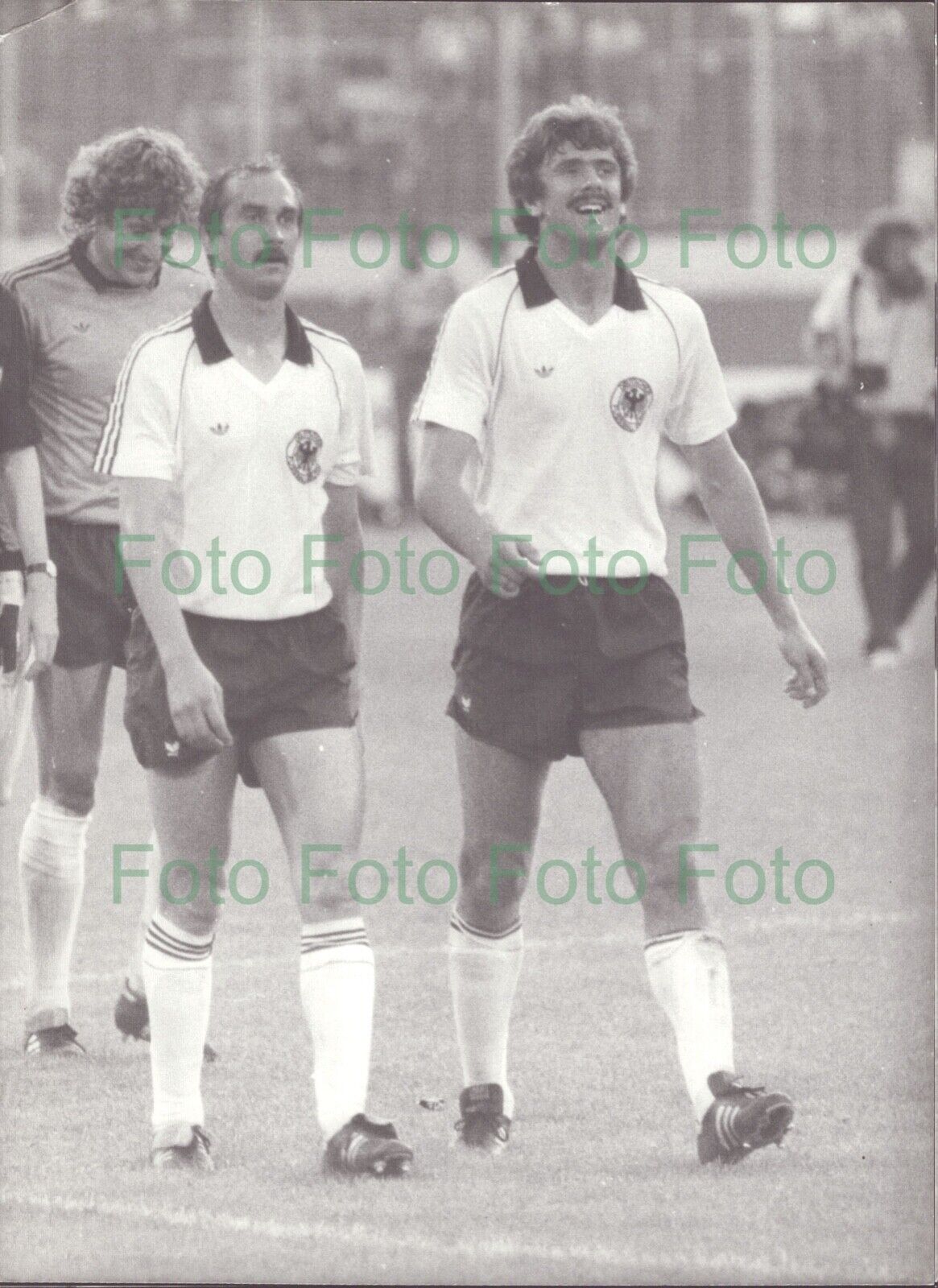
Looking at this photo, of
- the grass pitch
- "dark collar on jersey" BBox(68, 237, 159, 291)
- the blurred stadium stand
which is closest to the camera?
the grass pitch

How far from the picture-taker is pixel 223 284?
4844 mm

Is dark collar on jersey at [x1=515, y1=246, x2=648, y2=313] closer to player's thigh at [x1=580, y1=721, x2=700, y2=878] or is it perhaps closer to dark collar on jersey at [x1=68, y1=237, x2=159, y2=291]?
player's thigh at [x1=580, y1=721, x2=700, y2=878]

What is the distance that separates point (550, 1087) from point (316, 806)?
1.07 m

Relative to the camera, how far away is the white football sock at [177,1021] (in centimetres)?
495

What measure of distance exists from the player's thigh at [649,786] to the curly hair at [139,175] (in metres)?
1.39

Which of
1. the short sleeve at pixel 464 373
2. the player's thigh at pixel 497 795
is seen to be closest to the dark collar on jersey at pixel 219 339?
the short sleeve at pixel 464 373

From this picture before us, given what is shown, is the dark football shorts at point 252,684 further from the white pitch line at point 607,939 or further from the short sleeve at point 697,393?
the white pitch line at point 607,939

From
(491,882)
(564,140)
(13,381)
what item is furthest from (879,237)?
(13,381)

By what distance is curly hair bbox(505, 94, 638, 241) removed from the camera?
4.89 metres

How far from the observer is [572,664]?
493 cm

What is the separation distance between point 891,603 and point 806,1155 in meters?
7.63

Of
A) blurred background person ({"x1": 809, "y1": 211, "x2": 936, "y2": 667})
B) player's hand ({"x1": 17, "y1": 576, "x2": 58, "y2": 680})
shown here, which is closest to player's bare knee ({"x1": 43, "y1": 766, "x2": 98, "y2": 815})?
player's hand ({"x1": 17, "y1": 576, "x2": 58, "y2": 680})

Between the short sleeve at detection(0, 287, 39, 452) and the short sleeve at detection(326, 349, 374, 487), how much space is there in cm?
56

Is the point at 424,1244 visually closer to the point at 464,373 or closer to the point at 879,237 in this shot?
the point at 464,373
